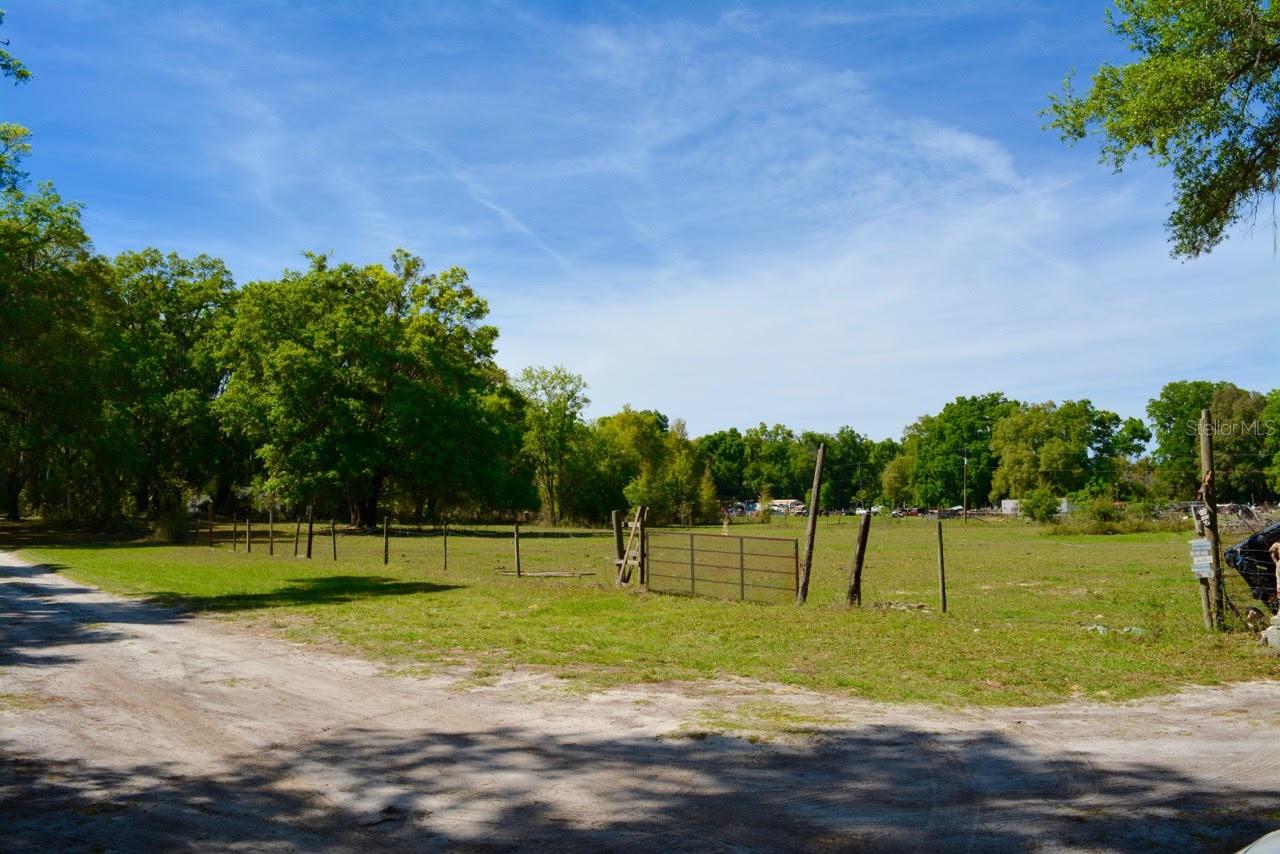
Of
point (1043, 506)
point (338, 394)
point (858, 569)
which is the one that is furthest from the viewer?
point (1043, 506)

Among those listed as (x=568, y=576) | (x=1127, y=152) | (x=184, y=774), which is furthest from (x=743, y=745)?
(x=568, y=576)

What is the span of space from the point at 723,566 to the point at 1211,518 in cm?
837

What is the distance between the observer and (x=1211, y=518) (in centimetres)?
1231

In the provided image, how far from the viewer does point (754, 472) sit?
→ 6152 inches

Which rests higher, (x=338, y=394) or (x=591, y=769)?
(x=338, y=394)

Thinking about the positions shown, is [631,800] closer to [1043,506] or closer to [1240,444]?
[1043,506]

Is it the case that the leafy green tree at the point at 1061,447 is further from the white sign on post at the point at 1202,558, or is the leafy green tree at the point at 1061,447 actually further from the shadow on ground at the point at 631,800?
the shadow on ground at the point at 631,800

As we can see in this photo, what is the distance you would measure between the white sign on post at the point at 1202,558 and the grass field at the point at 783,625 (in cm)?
87

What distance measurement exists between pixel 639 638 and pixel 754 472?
14428 centimetres

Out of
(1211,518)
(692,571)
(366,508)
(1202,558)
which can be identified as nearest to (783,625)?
(692,571)

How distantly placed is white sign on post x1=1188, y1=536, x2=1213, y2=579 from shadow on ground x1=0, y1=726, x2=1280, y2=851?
6477mm

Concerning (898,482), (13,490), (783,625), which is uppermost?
(898,482)

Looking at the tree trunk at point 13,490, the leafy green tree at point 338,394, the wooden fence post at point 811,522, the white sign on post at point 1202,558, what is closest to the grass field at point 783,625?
the wooden fence post at point 811,522

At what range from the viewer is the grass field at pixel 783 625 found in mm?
10359
